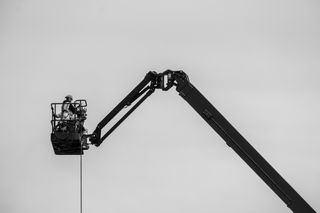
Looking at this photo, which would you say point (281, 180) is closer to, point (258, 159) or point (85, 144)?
point (258, 159)

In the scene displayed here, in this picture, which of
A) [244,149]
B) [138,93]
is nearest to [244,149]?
[244,149]

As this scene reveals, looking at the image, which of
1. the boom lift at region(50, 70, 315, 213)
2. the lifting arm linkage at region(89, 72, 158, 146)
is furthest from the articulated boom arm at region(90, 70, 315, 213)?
the lifting arm linkage at region(89, 72, 158, 146)

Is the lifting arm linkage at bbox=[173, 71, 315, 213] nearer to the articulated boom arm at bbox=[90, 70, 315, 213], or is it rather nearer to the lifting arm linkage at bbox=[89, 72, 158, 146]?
the articulated boom arm at bbox=[90, 70, 315, 213]

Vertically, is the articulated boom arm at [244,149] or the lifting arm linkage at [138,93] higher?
the lifting arm linkage at [138,93]

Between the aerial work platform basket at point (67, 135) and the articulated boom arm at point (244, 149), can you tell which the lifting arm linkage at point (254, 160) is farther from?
the aerial work platform basket at point (67, 135)

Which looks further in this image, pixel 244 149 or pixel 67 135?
Result: pixel 67 135

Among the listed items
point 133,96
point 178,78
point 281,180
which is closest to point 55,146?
point 133,96

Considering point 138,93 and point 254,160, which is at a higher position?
point 138,93

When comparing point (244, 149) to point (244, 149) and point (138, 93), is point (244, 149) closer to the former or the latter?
point (244, 149)

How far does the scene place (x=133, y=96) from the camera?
399 inches

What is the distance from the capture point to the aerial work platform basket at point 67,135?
10.3m

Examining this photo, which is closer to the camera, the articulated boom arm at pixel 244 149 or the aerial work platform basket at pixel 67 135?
the articulated boom arm at pixel 244 149

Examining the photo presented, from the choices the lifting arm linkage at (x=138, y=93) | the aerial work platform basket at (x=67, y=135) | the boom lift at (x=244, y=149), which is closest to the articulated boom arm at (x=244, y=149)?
the boom lift at (x=244, y=149)

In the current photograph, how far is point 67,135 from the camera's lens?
10242 millimetres
